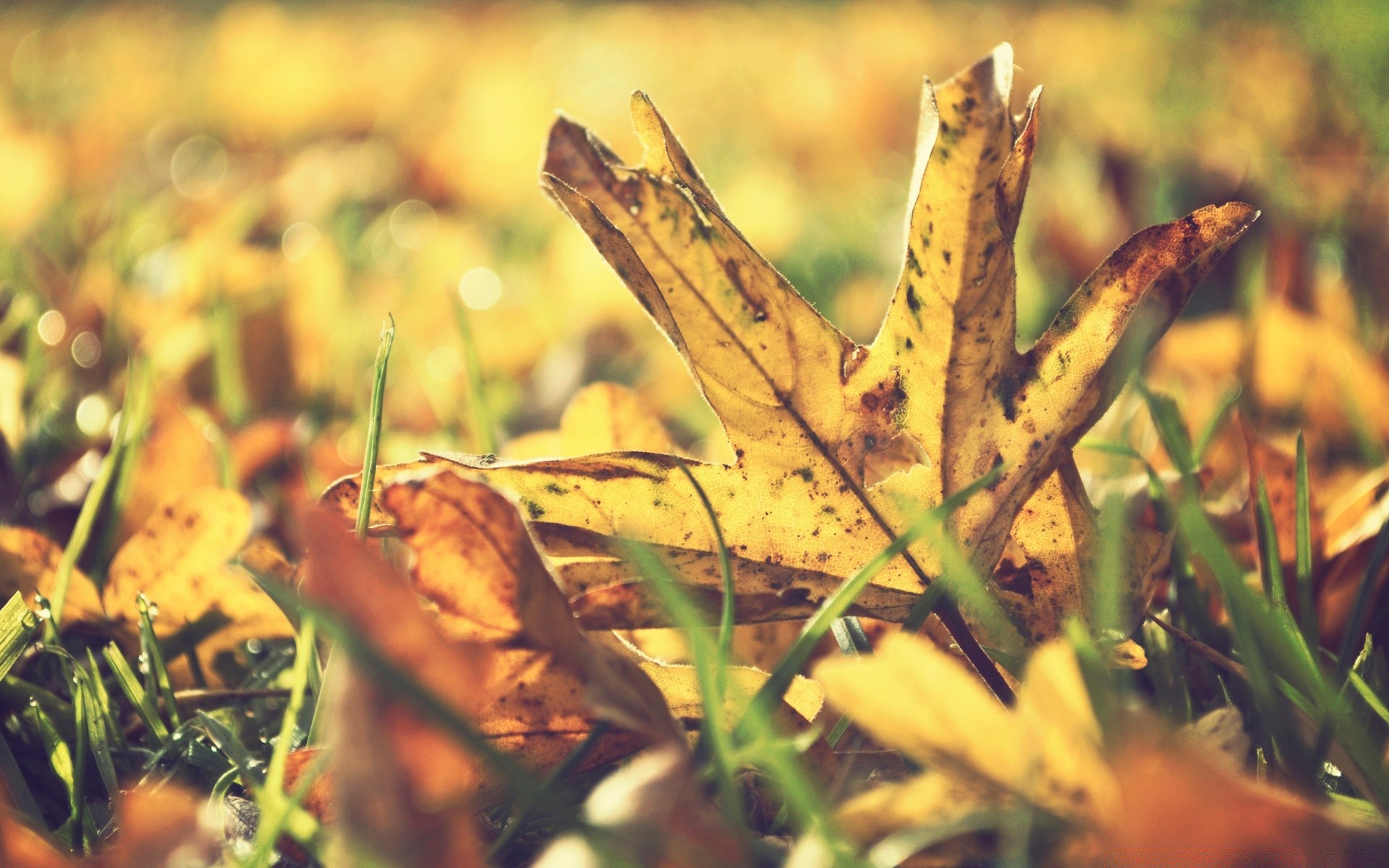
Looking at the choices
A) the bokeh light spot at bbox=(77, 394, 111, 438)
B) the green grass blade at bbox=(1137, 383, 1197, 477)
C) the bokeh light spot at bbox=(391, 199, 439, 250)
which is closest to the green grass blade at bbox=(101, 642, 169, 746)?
the bokeh light spot at bbox=(77, 394, 111, 438)

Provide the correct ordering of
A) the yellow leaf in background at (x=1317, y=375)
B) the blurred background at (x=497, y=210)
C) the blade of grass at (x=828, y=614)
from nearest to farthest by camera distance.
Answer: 1. the blade of grass at (x=828, y=614)
2. the yellow leaf in background at (x=1317, y=375)
3. the blurred background at (x=497, y=210)

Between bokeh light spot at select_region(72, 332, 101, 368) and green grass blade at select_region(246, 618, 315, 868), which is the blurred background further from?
green grass blade at select_region(246, 618, 315, 868)

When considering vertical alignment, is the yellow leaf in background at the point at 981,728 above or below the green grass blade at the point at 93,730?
above

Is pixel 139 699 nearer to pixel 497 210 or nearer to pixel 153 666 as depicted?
pixel 153 666

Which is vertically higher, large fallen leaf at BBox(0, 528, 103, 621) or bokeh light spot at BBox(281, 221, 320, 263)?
bokeh light spot at BBox(281, 221, 320, 263)

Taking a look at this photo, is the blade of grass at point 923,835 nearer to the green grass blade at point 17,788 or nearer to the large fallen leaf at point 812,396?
the large fallen leaf at point 812,396

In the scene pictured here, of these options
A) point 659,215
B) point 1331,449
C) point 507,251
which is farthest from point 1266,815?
point 507,251

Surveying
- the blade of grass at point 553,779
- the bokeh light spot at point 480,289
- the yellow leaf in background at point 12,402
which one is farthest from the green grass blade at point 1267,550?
the bokeh light spot at point 480,289

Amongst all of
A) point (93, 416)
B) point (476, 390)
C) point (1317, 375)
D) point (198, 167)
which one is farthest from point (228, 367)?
point (198, 167)
